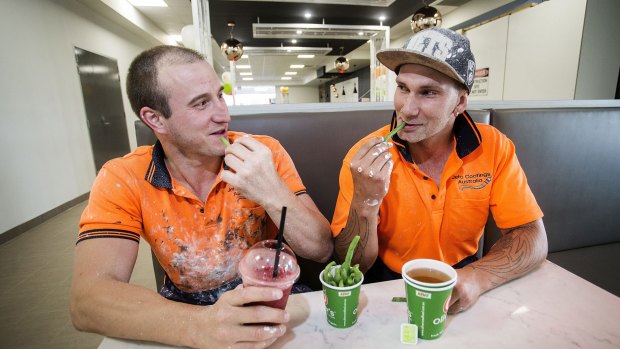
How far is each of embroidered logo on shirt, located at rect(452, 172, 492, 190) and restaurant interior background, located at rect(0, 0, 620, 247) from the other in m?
0.90

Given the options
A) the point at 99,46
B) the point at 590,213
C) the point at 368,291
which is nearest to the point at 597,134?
the point at 590,213

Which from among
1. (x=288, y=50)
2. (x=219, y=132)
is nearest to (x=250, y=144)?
(x=219, y=132)

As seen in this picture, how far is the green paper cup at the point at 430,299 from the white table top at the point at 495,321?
35mm

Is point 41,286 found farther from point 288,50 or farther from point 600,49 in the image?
point 288,50

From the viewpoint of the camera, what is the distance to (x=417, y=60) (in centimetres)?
113

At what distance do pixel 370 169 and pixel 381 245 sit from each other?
52 centimetres

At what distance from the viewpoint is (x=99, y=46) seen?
18.9 ft

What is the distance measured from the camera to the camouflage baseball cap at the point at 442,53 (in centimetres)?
108

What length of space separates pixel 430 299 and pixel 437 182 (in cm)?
65

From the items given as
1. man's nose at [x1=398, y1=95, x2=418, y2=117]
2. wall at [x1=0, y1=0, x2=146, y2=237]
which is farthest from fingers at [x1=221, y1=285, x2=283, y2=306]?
wall at [x1=0, y1=0, x2=146, y2=237]

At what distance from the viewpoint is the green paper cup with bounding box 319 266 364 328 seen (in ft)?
2.34

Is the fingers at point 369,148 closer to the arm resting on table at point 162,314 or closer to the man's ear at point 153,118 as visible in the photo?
the arm resting on table at point 162,314

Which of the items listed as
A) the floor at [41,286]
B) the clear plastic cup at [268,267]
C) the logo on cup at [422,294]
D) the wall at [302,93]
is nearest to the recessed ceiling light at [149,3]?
the floor at [41,286]

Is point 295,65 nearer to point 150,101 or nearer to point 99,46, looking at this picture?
point 99,46
